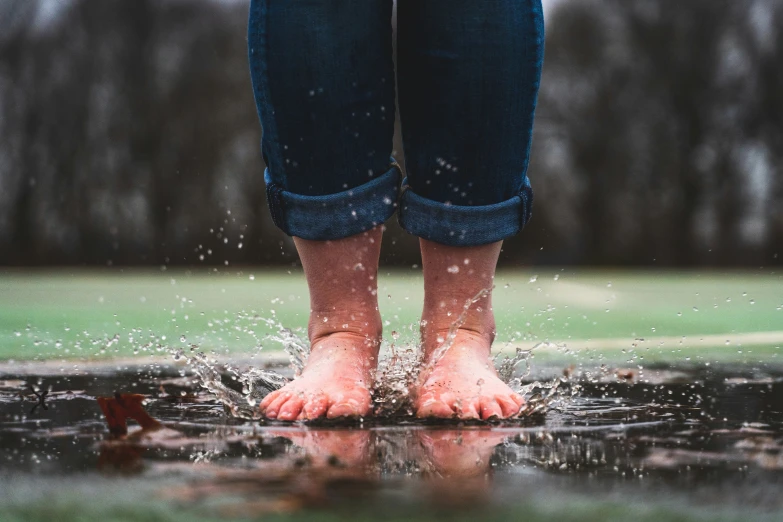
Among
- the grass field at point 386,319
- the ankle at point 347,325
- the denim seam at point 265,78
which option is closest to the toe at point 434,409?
the ankle at point 347,325

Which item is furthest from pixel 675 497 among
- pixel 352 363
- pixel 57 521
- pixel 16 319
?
pixel 16 319

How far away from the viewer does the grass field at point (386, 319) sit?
7.42ft

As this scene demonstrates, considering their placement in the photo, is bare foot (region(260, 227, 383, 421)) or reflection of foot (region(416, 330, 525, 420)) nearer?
reflection of foot (region(416, 330, 525, 420))

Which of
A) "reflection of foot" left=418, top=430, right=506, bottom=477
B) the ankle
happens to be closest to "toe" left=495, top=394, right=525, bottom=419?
"reflection of foot" left=418, top=430, right=506, bottom=477

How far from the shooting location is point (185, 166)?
1112cm

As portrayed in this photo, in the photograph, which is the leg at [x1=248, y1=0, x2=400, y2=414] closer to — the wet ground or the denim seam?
the denim seam

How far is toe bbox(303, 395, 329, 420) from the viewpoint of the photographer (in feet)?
3.80

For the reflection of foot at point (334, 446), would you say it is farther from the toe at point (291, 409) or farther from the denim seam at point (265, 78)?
the denim seam at point (265, 78)

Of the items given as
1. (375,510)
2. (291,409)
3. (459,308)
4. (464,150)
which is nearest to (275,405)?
(291,409)

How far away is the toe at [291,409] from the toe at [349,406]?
0.04 m

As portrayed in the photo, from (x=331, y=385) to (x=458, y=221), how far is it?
30 centimetres

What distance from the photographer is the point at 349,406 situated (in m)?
1.17

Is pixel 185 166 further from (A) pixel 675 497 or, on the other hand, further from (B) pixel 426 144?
(A) pixel 675 497

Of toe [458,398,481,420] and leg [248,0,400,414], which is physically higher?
leg [248,0,400,414]
